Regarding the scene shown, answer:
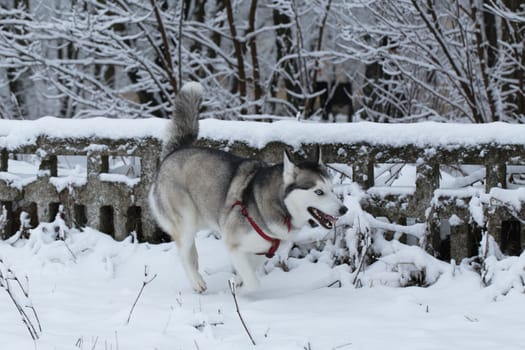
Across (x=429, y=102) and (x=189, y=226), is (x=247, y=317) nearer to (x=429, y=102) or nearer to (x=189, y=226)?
(x=189, y=226)

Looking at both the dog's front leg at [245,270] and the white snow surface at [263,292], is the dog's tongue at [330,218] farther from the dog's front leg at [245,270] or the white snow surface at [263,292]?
the dog's front leg at [245,270]

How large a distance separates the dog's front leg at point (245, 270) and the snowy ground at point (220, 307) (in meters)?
0.10

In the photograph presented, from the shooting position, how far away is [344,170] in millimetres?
6059

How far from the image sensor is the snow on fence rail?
5383mm

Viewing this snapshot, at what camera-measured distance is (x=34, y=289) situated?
5.38 m

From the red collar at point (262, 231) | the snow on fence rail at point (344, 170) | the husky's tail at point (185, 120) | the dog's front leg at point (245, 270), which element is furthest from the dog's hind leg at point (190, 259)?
the snow on fence rail at point (344, 170)

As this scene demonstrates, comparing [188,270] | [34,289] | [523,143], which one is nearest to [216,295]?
[188,270]

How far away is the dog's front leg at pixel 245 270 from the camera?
17.1 ft

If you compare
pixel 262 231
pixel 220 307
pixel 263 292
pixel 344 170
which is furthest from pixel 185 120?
pixel 220 307

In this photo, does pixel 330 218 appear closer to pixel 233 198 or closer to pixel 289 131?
pixel 233 198

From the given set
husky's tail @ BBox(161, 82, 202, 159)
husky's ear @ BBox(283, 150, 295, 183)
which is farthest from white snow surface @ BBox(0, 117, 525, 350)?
husky's ear @ BBox(283, 150, 295, 183)

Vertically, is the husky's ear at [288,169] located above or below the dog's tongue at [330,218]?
above

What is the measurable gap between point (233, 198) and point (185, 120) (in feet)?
2.94

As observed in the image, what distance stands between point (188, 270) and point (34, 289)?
44.7 inches
